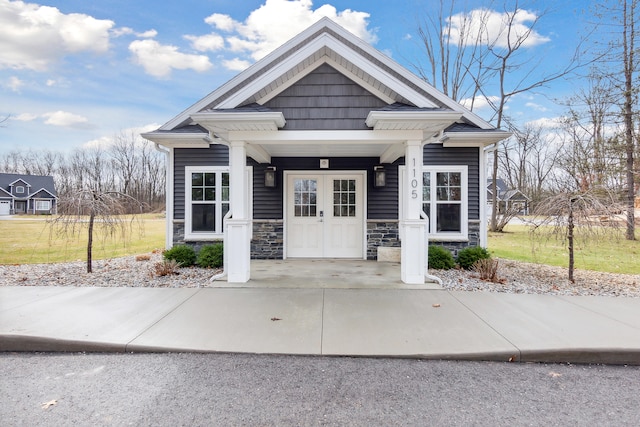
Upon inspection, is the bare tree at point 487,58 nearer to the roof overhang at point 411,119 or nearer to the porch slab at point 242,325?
the roof overhang at point 411,119

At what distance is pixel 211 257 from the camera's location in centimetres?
718

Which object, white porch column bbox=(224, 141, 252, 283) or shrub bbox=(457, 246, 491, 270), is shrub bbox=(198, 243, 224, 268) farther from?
shrub bbox=(457, 246, 491, 270)

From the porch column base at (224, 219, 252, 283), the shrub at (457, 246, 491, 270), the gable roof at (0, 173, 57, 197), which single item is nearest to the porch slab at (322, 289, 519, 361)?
the porch column base at (224, 219, 252, 283)

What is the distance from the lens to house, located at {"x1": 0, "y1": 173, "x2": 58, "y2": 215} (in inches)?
1544

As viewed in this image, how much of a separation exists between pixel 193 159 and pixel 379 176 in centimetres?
446

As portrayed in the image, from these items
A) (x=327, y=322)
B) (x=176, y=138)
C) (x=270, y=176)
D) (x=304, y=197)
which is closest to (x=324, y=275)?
(x=327, y=322)

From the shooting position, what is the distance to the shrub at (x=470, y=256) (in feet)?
23.4

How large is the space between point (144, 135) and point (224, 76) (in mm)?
10682

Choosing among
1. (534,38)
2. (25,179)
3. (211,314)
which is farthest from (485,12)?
(25,179)

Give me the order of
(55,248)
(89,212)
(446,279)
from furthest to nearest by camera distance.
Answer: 1. (55,248)
2. (89,212)
3. (446,279)

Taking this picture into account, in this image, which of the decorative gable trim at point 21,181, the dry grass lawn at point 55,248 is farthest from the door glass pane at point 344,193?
the decorative gable trim at point 21,181

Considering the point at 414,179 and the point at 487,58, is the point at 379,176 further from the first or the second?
the point at 487,58

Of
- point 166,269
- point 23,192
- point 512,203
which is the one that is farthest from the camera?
point 23,192

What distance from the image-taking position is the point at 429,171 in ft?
25.6
